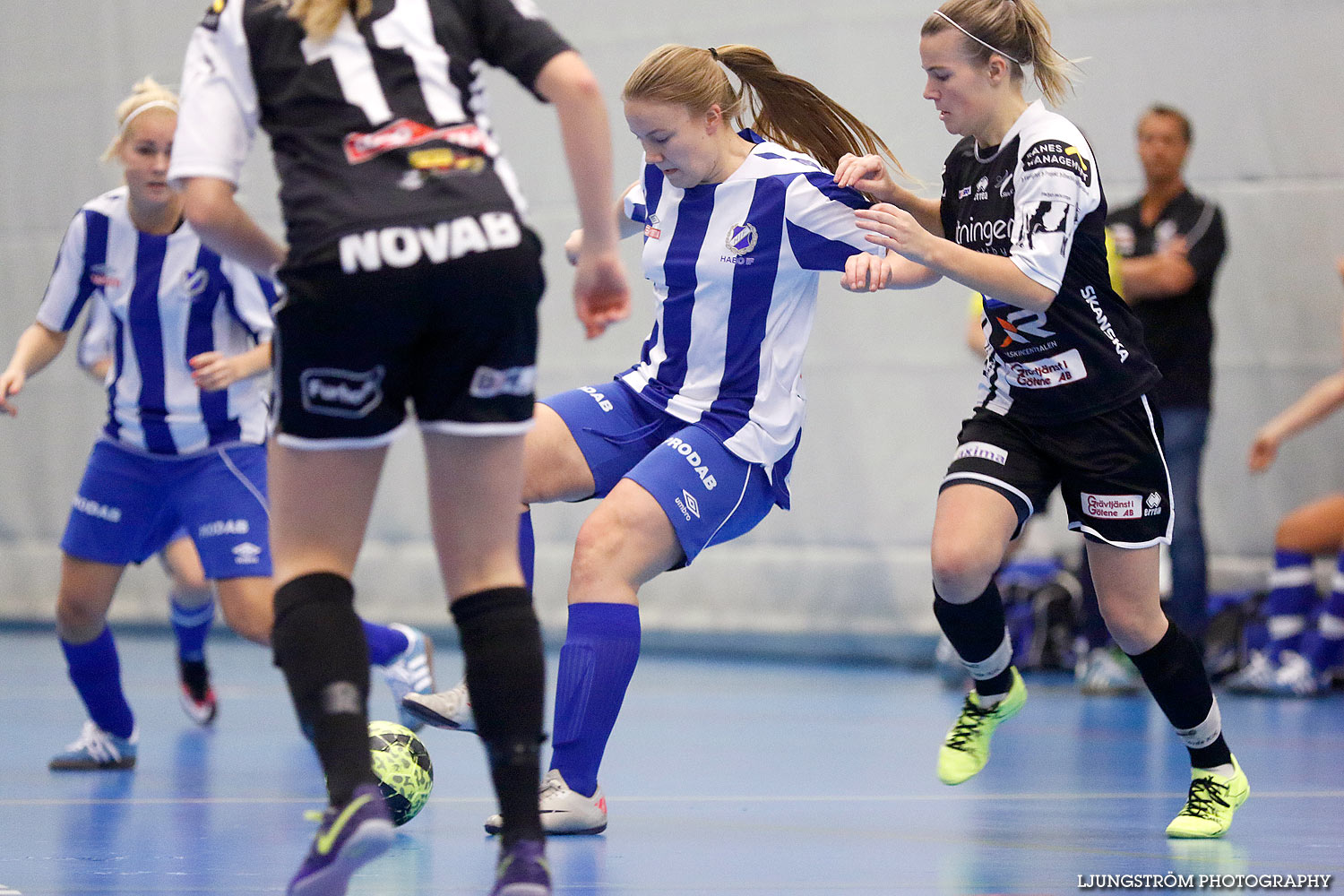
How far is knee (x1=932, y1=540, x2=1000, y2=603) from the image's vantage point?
3873 mm

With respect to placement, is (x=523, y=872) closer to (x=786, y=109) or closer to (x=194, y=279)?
(x=786, y=109)

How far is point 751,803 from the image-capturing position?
427 centimetres

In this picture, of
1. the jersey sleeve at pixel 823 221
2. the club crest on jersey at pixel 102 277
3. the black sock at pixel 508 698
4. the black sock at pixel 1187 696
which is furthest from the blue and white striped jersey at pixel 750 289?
Answer: the club crest on jersey at pixel 102 277

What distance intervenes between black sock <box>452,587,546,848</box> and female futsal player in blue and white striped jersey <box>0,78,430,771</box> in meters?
2.35

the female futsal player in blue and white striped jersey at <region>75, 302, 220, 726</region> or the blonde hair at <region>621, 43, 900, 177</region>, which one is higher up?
the blonde hair at <region>621, 43, 900, 177</region>

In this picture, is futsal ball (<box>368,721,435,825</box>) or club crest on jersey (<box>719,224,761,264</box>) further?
club crest on jersey (<box>719,224,761,264</box>)

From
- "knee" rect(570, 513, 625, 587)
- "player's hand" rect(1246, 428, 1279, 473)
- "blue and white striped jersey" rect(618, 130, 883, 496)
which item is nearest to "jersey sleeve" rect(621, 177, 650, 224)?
"blue and white striped jersey" rect(618, 130, 883, 496)

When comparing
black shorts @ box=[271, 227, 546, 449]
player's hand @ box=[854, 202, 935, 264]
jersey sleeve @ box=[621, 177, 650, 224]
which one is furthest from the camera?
jersey sleeve @ box=[621, 177, 650, 224]

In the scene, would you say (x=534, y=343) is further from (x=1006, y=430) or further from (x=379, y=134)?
(x=1006, y=430)

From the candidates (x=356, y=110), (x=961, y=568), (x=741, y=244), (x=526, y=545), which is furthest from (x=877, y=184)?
(x=356, y=110)

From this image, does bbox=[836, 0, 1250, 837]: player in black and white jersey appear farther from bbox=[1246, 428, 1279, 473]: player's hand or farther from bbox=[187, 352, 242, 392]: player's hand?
bbox=[1246, 428, 1279, 473]: player's hand

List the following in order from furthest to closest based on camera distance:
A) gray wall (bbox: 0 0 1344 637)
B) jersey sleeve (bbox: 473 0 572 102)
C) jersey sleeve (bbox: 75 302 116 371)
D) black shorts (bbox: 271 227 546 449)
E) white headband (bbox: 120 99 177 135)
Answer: gray wall (bbox: 0 0 1344 637)
jersey sleeve (bbox: 75 302 116 371)
white headband (bbox: 120 99 177 135)
jersey sleeve (bbox: 473 0 572 102)
black shorts (bbox: 271 227 546 449)

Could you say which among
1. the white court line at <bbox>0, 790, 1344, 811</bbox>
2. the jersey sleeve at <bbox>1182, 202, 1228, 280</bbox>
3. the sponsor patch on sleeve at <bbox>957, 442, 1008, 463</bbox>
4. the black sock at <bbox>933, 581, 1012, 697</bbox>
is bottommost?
the white court line at <bbox>0, 790, 1344, 811</bbox>

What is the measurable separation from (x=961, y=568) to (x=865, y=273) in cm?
79
